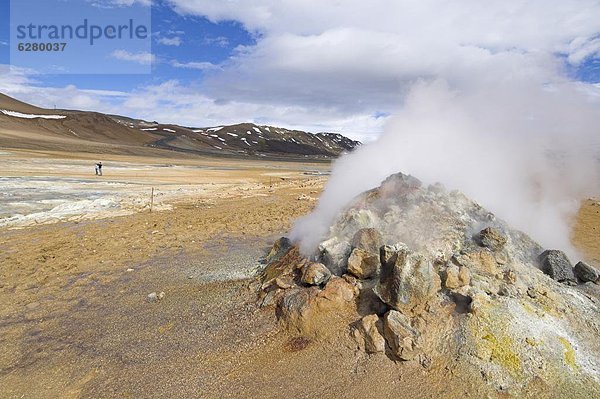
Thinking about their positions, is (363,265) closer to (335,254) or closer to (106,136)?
(335,254)

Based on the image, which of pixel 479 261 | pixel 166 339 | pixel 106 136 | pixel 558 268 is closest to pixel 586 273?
pixel 558 268

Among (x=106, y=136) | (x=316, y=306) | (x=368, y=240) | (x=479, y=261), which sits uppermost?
(x=106, y=136)

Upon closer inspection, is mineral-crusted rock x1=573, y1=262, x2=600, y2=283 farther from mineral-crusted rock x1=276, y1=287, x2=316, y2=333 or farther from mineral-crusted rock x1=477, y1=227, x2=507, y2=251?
mineral-crusted rock x1=276, y1=287, x2=316, y2=333

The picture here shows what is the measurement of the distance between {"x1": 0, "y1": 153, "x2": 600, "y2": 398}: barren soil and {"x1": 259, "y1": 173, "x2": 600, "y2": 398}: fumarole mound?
0.21 meters

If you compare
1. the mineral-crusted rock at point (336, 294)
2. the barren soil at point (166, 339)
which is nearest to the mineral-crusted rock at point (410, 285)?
the mineral-crusted rock at point (336, 294)

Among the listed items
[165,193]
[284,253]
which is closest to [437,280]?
[284,253]

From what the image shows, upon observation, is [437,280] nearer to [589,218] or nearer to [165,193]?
[589,218]

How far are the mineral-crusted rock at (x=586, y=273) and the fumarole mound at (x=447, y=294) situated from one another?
12 mm

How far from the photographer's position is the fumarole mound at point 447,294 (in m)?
4.09

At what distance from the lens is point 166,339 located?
5.03 meters

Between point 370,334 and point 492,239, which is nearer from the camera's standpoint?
point 370,334

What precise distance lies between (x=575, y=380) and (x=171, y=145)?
108 m

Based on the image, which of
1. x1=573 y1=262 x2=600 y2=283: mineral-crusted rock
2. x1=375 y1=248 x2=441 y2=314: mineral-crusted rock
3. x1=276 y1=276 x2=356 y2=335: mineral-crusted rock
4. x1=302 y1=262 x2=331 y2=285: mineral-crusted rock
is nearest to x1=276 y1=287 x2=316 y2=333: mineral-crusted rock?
x1=276 y1=276 x2=356 y2=335: mineral-crusted rock

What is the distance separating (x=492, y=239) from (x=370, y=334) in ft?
7.74
